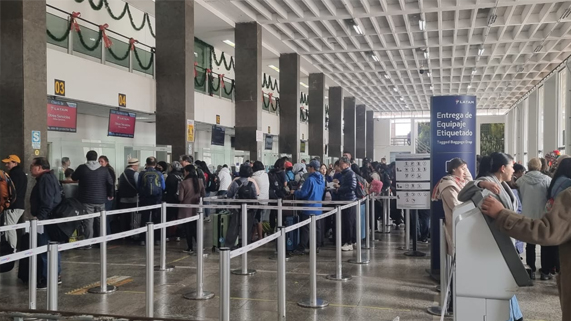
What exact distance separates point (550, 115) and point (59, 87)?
76.5 feet

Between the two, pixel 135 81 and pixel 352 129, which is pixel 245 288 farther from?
pixel 352 129

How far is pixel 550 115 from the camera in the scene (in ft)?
81.6

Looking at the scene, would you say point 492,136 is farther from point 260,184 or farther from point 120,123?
→ point 260,184

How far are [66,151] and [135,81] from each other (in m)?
3.37

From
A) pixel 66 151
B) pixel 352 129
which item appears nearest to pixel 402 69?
pixel 352 129

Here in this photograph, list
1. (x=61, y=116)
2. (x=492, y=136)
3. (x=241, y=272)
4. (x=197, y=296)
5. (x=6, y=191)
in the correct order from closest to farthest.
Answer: (x=197, y=296) < (x=6, y=191) < (x=241, y=272) < (x=61, y=116) < (x=492, y=136)

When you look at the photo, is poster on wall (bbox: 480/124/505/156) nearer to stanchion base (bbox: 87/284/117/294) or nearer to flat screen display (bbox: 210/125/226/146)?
flat screen display (bbox: 210/125/226/146)

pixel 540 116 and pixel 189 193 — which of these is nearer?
pixel 189 193

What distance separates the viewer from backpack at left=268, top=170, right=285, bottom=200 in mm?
10297

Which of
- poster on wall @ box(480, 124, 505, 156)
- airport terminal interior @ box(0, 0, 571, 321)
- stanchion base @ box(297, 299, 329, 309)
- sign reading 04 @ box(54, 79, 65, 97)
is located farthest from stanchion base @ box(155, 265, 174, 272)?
poster on wall @ box(480, 124, 505, 156)

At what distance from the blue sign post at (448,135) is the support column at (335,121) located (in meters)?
22.0

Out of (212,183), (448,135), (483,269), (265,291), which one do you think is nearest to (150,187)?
(212,183)

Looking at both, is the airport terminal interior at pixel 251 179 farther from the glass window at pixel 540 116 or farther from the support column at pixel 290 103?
the glass window at pixel 540 116

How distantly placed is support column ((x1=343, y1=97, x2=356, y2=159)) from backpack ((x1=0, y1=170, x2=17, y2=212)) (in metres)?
27.3
